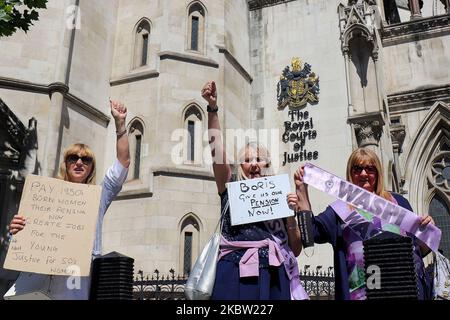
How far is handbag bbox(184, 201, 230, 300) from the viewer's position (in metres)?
3.62

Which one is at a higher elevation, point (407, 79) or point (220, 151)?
point (407, 79)

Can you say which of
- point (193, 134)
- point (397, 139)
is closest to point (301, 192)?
point (193, 134)

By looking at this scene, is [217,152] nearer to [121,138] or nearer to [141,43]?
[121,138]

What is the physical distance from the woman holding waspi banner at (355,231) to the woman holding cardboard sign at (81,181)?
1565mm

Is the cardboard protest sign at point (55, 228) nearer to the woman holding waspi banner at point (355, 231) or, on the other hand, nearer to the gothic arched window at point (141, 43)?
the woman holding waspi banner at point (355, 231)

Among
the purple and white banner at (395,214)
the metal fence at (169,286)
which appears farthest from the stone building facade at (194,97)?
the purple and white banner at (395,214)

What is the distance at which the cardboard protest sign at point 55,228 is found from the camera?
12.0 ft

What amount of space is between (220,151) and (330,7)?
40.9 ft

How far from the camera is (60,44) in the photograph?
1211cm

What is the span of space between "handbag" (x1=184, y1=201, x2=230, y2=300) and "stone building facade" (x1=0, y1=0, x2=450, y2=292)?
7.84 m

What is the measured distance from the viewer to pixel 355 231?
3.76 m

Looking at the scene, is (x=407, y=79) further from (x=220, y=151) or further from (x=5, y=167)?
(x=220, y=151)
